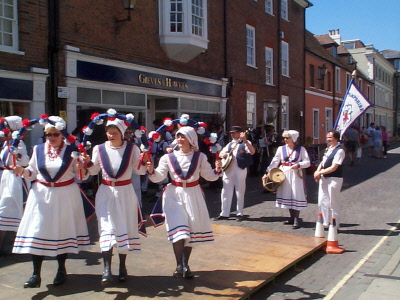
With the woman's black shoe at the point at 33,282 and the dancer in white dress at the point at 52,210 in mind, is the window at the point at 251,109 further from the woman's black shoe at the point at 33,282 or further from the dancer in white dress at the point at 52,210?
the woman's black shoe at the point at 33,282

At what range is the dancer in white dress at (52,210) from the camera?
4496mm

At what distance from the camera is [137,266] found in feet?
17.8

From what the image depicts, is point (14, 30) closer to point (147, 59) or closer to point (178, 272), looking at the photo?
point (147, 59)

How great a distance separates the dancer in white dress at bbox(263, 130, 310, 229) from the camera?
7.84 meters

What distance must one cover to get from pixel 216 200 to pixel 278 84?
12411mm

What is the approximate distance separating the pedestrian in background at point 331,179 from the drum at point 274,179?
2.33ft

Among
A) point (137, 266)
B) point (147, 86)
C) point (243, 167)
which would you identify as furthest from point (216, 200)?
point (137, 266)

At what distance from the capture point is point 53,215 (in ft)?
14.9

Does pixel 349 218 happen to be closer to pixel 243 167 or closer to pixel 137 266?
pixel 243 167

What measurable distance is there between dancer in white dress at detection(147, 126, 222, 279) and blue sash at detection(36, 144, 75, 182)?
0.89 m

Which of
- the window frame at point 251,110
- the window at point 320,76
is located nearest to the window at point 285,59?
the window frame at point 251,110

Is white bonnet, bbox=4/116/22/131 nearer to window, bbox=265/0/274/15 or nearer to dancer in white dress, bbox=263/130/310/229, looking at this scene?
dancer in white dress, bbox=263/130/310/229

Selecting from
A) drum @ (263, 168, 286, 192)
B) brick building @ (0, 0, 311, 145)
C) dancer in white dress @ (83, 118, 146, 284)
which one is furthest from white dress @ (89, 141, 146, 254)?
brick building @ (0, 0, 311, 145)

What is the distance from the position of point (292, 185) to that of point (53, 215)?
15.3 ft
